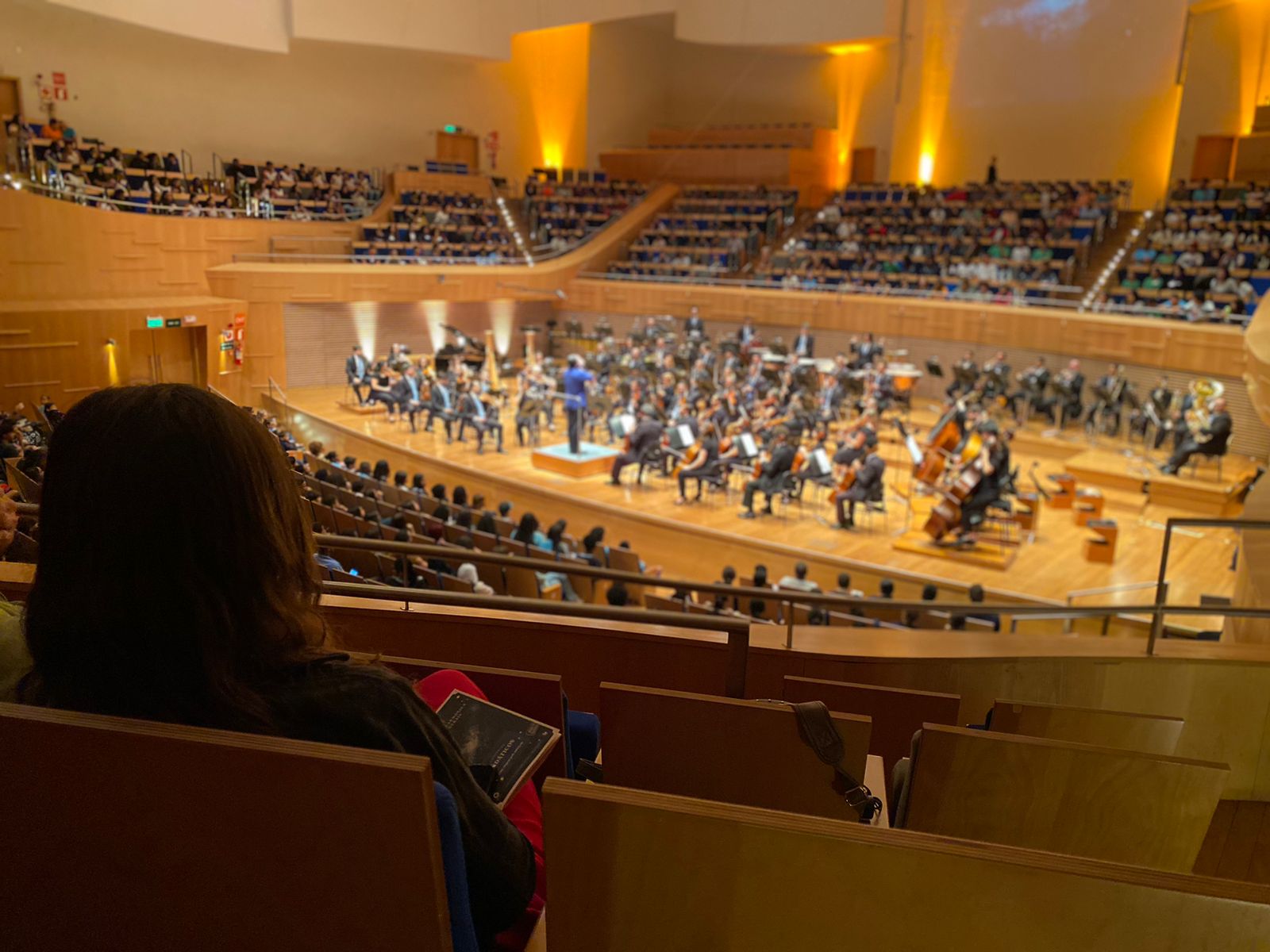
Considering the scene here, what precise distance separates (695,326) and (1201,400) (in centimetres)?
849

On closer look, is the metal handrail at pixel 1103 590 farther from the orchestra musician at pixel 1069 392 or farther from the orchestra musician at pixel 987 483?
the orchestra musician at pixel 1069 392

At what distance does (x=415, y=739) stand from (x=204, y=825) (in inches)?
10.7

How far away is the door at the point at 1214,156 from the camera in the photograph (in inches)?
750

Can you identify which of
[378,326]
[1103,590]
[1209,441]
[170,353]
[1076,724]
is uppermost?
[170,353]

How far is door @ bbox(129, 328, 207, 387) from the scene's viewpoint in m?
4.89

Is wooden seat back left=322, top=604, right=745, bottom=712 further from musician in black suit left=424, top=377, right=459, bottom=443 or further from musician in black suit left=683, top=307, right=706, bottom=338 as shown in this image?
musician in black suit left=683, top=307, right=706, bottom=338

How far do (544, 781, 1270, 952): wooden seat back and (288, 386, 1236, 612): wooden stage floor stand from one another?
597 cm

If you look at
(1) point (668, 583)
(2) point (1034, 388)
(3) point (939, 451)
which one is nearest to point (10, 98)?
(3) point (939, 451)

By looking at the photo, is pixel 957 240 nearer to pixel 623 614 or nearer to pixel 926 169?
pixel 926 169

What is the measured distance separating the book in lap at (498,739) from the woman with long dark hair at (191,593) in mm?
256

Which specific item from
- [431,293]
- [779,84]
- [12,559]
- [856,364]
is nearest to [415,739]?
[12,559]

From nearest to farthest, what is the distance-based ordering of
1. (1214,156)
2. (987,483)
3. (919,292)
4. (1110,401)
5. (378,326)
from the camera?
(987,483) < (1110,401) < (919,292) < (378,326) < (1214,156)

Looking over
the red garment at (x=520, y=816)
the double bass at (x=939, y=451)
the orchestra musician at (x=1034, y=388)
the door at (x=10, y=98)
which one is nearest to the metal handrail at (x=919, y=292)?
the orchestra musician at (x=1034, y=388)

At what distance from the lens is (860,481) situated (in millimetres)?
10117
